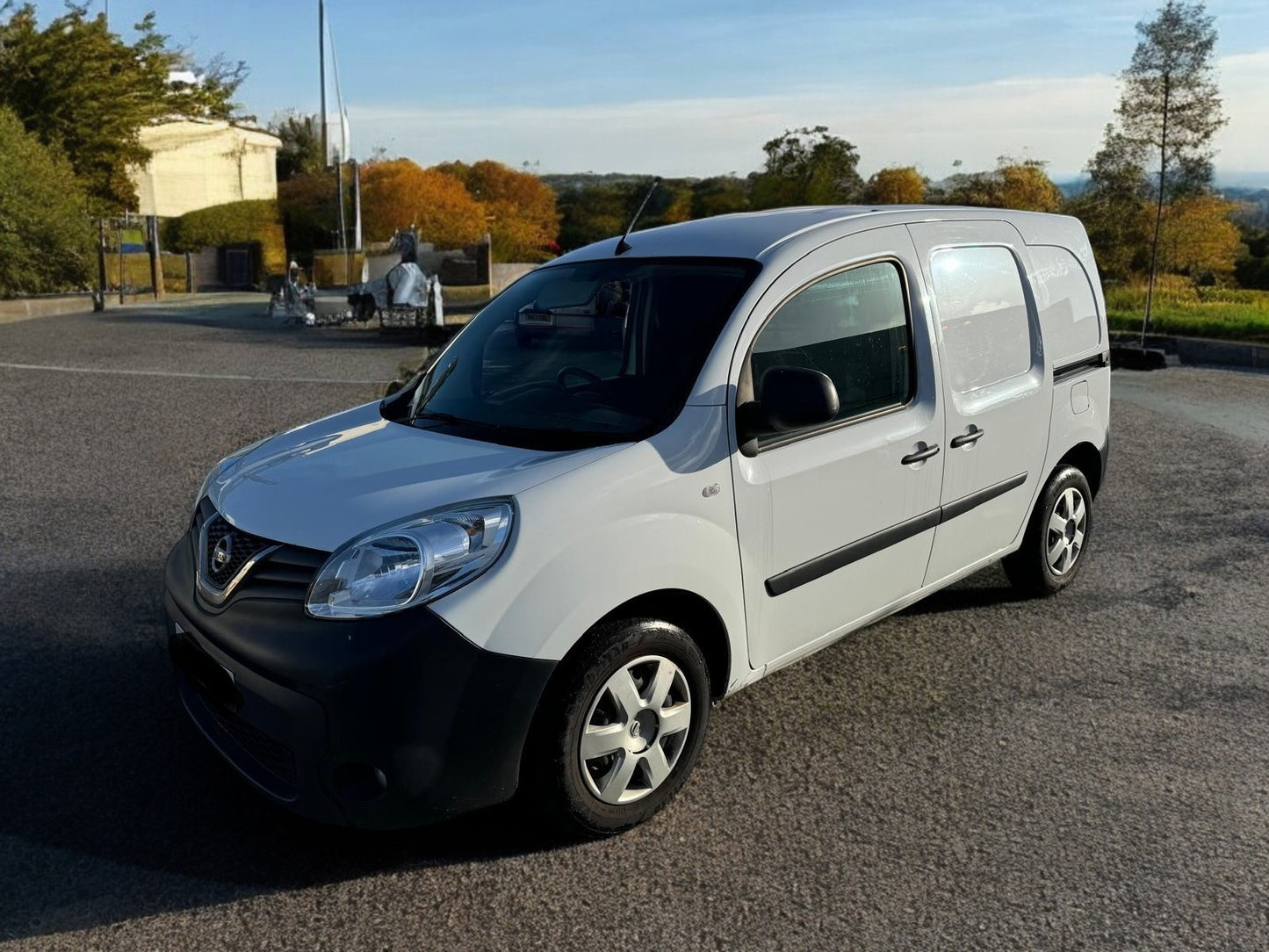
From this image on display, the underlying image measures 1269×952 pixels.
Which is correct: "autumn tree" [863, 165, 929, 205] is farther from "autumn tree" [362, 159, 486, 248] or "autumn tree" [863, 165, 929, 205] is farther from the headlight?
the headlight

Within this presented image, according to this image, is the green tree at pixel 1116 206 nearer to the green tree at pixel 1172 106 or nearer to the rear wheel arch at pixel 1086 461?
the green tree at pixel 1172 106

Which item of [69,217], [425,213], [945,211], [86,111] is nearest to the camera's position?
[945,211]

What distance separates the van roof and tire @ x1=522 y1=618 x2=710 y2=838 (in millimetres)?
1405

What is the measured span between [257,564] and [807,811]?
1789 millimetres

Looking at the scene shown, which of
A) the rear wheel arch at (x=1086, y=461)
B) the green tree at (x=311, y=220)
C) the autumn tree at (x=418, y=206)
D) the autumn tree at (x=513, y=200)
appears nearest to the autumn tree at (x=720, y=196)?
the autumn tree at (x=513, y=200)

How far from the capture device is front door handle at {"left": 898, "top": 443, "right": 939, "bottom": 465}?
3.96 m

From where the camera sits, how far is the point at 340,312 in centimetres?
2284

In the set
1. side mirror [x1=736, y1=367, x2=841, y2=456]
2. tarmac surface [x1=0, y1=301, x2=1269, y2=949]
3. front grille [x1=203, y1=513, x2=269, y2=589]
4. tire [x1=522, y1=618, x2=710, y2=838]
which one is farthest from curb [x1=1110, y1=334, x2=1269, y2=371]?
front grille [x1=203, y1=513, x2=269, y2=589]

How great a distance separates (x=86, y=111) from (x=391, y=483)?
38.1 meters

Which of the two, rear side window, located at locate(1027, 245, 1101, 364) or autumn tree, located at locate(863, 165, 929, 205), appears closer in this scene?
rear side window, located at locate(1027, 245, 1101, 364)

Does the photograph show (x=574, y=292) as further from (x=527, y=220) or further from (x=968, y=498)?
(x=527, y=220)

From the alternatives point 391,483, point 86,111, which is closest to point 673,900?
point 391,483

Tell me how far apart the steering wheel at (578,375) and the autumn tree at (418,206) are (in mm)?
47339

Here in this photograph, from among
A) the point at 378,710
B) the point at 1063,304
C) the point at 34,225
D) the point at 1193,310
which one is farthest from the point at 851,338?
the point at 34,225
